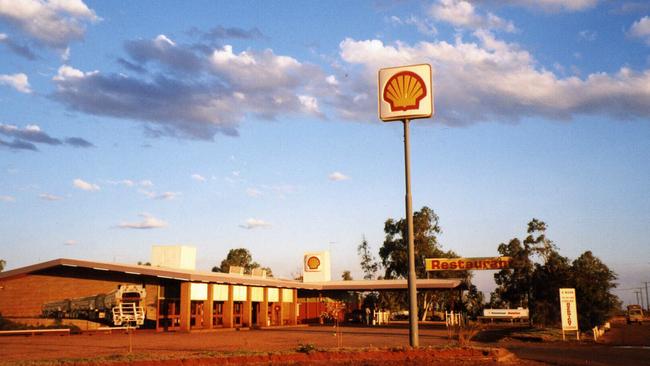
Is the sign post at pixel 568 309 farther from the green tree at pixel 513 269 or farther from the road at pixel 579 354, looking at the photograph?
the green tree at pixel 513 269

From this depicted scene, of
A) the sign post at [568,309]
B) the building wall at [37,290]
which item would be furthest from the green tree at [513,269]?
the building wall at [37,290]

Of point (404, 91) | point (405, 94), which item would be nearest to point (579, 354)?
point (405, 94)

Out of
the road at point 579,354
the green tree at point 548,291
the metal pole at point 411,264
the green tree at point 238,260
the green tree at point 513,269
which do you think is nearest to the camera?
the metal pole at point 411,264

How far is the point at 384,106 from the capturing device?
69.6 feet

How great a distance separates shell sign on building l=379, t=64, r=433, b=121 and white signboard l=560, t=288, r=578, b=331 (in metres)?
14.7

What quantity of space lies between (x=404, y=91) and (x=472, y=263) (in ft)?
112

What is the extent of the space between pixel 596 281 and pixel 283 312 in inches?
1019

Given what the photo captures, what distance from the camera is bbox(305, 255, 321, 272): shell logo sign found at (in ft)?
189

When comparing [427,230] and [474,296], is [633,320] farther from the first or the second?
[427,230]

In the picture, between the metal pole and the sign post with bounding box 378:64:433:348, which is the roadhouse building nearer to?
the sign post with bounding box 378:64:433:348

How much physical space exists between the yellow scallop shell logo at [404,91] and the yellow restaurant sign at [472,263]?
105 feet

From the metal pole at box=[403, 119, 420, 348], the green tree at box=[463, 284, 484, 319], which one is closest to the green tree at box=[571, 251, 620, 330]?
the metal pole at box=[403, 119, 420, 348]

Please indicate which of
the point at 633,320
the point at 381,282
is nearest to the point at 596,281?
the point at 381,282

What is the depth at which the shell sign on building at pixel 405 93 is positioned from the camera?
819 inches
